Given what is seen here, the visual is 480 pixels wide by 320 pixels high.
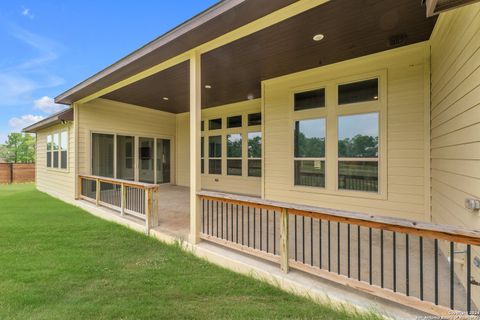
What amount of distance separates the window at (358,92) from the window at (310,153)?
0.61 metres

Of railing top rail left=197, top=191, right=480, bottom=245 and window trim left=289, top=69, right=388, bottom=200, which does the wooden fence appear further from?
railing top rail left=197, top=191, right=480, bottom=245

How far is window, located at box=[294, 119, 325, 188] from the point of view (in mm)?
5049

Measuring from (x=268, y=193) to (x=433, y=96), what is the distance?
3.66 metres

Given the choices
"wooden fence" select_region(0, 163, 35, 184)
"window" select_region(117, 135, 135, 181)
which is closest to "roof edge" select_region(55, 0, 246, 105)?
"window" select_region(117, 135, 135, 181)

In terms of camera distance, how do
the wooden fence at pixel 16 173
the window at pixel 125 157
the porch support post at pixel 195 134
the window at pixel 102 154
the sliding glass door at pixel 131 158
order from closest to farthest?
the porch support post at pixel 195 134
the window at pixel 102 154
the sliding glass door at pixel 131 158
the window at pixel 125 157
the wooden fence at pixel 16 173

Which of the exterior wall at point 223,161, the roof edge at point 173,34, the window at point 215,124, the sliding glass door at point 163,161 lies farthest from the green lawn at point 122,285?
the sliding glass door at point 163,161

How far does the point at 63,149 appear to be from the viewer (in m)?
7.89

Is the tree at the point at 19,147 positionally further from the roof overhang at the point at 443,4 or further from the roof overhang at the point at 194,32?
the roof overhang at the point at 443,4

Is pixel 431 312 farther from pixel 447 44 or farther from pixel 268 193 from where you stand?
pixel 268 193

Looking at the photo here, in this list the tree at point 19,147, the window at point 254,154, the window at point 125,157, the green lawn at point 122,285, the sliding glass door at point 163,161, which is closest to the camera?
the green lawn at point 122,285

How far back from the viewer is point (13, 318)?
2.08m

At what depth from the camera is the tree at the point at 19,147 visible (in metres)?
26.7

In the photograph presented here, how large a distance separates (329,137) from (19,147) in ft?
115

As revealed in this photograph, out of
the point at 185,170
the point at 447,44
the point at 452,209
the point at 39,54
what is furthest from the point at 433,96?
the point at 39,54
